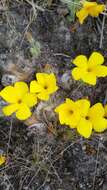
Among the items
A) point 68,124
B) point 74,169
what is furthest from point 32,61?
point 74,169

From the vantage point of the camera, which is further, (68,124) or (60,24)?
(60,24)

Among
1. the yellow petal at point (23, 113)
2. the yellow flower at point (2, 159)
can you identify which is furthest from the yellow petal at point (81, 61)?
the yellow flower at point (2, 159)

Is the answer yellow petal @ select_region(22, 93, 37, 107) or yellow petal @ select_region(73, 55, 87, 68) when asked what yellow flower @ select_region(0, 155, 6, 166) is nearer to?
yellow petal @ select_region(22, 93, 37, 107)

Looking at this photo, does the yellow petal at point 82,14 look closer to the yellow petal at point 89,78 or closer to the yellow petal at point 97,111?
the yellow petal at point 89,78

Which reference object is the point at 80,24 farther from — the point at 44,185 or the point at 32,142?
the point at 44,185

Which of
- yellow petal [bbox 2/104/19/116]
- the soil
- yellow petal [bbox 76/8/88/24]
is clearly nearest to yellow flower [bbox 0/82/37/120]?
yellow petal [bbox 2/104/19/116]
